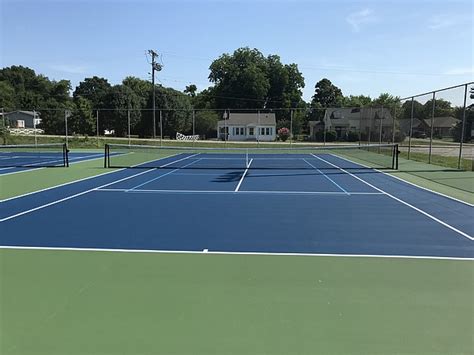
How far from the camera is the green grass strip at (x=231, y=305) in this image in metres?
3.36

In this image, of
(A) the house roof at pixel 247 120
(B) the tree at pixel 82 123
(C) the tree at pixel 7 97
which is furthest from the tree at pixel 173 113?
(C) the tree at pixel 7 97

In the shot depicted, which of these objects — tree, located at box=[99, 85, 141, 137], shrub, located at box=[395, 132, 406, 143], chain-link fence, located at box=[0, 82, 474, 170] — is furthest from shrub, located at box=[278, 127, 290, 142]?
shrub, located at box=[395, 132, 406, 143]

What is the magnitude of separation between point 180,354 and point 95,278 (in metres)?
2.01

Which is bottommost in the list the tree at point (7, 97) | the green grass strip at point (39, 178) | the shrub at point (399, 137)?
the green grass strip at point (39, 178)

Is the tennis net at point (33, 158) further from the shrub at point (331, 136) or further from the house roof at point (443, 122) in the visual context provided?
the shrub at point (331, 136)

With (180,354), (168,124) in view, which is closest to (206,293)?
(180,354)

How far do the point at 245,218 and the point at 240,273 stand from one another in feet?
10.7

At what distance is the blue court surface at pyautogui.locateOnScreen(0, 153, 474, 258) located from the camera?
6.33 metres

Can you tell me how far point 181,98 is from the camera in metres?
59.8

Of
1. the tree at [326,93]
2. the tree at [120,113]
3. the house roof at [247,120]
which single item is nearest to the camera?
the tree at [120,113]

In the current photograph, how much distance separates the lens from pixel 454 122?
1894 centimetres

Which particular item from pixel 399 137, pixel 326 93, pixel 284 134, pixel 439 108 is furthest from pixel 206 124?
pixel 326 93

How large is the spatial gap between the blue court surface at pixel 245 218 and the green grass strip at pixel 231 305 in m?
0.70

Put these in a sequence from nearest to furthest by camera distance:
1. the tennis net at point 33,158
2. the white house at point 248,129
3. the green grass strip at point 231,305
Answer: the green grass strip at point 231,305 < the tennis net at point 33,158 < the white house at point 248,129
